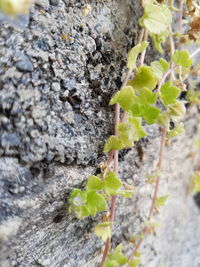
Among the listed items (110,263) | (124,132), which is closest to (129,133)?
(124,132)

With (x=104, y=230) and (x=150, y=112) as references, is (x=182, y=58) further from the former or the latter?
(x=104, y=230)

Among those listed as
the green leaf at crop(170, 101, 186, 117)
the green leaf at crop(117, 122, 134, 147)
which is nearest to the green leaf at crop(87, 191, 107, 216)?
the green leaf at crop(117, 122, 134, 147)

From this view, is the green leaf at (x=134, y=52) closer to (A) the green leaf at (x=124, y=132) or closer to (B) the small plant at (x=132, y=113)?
(B) the small plant at (x=132, y=113)

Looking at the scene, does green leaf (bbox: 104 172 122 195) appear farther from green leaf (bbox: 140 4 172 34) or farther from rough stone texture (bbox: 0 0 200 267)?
green leaf (bbox: 140 4 172 34)

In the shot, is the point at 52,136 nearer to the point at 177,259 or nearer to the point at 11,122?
the point at 11,122

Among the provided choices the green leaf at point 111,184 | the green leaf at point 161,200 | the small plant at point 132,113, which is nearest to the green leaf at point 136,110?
the small plant at point 132,113

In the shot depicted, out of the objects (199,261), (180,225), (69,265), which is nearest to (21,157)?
(69,265)
